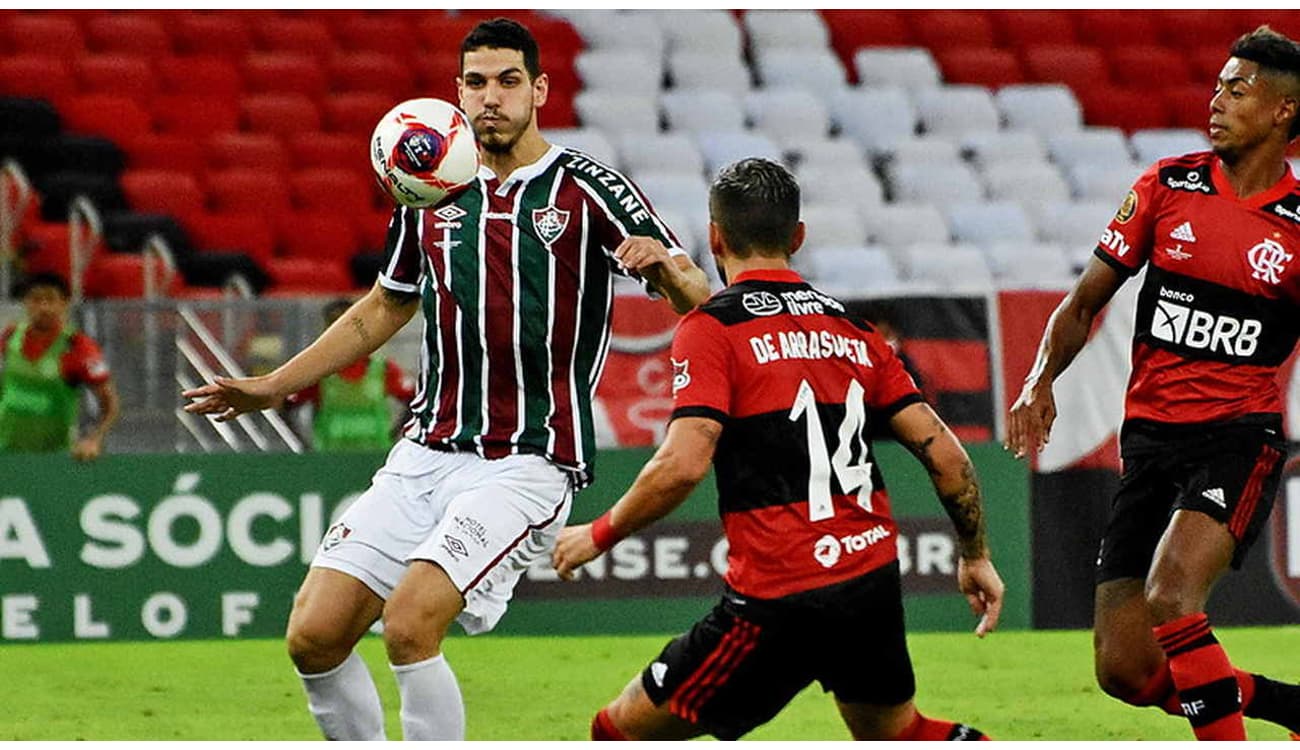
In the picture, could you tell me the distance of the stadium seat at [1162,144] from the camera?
1722cm

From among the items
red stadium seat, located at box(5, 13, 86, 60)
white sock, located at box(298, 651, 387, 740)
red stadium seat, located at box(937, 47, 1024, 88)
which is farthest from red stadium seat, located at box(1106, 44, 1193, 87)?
white sock, located at box(298, 651, 387, 740)

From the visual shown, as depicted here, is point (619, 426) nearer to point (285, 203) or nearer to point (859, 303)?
point (859, 303)

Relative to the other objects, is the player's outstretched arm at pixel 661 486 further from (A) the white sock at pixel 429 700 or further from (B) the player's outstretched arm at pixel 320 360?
(B) the player's outstretched arm at pixel 320 360

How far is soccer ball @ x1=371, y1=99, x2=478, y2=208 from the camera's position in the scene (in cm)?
534

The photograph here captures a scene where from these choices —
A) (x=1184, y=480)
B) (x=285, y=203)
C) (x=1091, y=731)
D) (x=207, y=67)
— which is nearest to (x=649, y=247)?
(x=1184, y=480)

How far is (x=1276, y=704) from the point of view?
5980 millimetres

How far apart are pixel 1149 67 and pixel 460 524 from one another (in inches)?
570

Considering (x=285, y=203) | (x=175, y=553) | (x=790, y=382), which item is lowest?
(x=175, y=553)

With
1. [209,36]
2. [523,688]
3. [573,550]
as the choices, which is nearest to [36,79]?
[209,36]

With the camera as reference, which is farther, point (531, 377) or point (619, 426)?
point (619, 426)

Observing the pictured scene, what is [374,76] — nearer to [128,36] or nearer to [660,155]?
[128,36]

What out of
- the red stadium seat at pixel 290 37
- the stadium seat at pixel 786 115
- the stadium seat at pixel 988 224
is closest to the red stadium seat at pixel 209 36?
the red stadium seat at pixel 290 37

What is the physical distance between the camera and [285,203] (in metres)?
14.7
